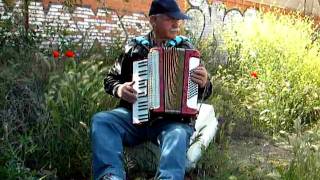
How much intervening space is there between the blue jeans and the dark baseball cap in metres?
0.84

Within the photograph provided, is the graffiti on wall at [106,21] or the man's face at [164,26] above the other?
the man's face at [164,26]

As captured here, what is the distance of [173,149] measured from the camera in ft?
12.1

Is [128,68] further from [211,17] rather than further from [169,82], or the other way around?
[211,17]

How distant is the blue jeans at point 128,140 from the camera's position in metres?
3.62

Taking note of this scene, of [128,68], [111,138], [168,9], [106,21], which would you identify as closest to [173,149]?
[111,138]

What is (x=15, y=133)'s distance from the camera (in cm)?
420

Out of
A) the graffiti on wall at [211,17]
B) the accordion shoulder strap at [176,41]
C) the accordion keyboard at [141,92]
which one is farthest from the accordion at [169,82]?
the graffiti on wall at [211,17]

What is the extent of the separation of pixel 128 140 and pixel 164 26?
95 cm

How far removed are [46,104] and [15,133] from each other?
0.33 meters

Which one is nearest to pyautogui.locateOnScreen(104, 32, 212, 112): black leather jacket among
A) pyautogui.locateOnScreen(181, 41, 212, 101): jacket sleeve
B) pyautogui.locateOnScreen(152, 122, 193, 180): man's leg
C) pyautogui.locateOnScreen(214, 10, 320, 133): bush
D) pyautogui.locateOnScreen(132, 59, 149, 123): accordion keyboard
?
pyautogui.locateOnScreen(181, 41, 212, 101): jacket sleeve

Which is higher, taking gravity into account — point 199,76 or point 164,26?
point 164,26

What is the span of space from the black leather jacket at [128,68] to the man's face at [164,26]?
0.30 feet

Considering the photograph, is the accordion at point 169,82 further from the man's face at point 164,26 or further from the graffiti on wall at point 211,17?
the graffiti on wall at point 211,17

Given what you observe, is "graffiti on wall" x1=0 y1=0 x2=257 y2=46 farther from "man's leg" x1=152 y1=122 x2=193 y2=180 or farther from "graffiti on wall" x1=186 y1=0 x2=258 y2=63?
"man's leg" x1=152 y1=122 x2=193 y2=180
